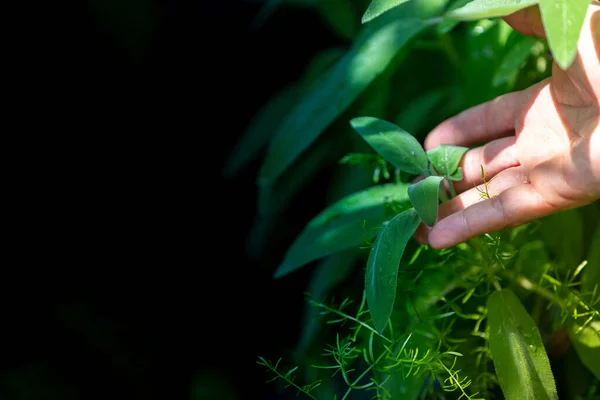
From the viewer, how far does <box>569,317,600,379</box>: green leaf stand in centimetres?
71

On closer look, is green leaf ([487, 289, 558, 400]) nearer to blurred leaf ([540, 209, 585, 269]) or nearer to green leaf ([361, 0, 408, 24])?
blurred leaf ([540, 209, 585, 269])

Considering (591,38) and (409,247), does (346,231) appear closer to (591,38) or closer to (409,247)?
(409,247)

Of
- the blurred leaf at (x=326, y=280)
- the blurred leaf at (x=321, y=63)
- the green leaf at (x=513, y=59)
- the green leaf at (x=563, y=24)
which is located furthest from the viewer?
the blurred leaf at (x=321, y=63)

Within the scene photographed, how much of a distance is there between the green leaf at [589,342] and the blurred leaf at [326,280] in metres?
0.34

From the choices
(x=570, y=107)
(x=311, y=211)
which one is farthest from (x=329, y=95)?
(x=311, y=211)

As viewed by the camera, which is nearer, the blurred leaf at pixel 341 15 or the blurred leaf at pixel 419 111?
the blurred leaf at pixel 419 111

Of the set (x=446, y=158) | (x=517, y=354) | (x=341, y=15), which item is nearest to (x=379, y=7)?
(x=446, y=158)

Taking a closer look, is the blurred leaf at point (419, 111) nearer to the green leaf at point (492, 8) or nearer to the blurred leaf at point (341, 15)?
the blurred leaf at point (341, 15)

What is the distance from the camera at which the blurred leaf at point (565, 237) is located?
785 millimetres

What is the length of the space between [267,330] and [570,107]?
0.70 meters

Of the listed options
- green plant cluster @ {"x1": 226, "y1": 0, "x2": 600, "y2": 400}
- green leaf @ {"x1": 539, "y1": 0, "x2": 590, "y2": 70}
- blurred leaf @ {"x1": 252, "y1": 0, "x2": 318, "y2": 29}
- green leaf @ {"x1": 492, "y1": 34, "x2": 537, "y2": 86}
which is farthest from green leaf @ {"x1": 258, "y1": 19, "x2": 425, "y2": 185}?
green leaf @ {"x1": 539, "y1": 0, "x2": 590, "y2": 70}

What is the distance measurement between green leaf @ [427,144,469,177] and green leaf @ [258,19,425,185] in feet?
0.54

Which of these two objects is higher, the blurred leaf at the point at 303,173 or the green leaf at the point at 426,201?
the green leaf at the point at 426,201

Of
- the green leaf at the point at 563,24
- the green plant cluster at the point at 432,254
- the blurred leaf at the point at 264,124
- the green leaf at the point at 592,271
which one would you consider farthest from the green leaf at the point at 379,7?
the blurred leaf at the point at 264,124
